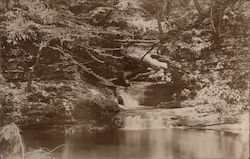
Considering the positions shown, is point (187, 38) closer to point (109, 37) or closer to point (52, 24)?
point (109, 37)

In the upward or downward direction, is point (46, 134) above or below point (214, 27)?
below

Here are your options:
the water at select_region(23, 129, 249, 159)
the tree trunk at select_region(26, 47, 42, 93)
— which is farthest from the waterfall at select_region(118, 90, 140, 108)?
the tree trunk at select_region(26, 47, 42, 93)

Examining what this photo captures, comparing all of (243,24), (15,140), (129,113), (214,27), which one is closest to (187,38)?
(214,27)

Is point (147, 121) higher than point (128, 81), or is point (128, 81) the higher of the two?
point (128, 81)

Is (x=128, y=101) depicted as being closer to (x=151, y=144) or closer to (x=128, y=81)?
(x=128, y=81)

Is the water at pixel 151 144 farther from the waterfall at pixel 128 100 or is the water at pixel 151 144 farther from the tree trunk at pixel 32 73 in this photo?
the tree trunk at pixel 32 73

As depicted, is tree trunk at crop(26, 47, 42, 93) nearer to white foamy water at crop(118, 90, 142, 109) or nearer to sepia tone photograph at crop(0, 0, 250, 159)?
sepia tone photograph at crop(0, 0, 250, 159)

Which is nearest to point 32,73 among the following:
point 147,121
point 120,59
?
point 120,59
